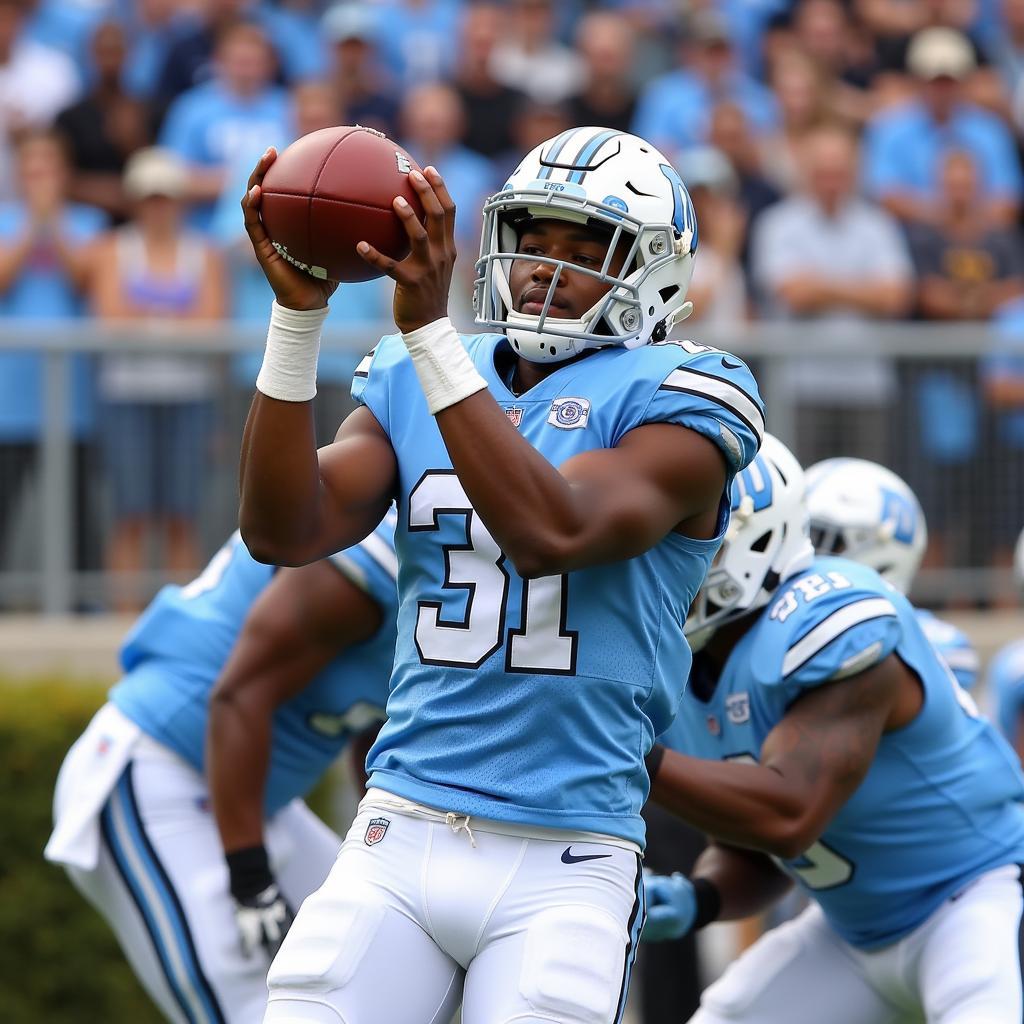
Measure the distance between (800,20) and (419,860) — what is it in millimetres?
8431

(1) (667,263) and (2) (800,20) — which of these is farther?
(2) (800,20)

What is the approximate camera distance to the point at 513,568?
3512 millimetres

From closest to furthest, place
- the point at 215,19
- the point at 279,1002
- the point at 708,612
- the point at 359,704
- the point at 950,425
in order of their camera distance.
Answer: the point at 279,1002 → the point at 708,612 → the point at 359,704 → the point at 950,425 → the point at 215,19

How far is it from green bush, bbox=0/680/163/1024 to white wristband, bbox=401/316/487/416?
12.7 feet

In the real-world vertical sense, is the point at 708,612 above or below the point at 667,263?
below

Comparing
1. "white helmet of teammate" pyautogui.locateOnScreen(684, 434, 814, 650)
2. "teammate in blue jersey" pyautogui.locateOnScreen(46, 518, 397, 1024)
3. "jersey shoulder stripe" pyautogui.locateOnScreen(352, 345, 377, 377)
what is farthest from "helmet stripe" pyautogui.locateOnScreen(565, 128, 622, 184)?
"teammate in blue jersey" pyautogui.locateOnScreen(46, 518, 397, 1024)

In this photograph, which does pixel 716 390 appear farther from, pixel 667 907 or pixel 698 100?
pixel 698 100

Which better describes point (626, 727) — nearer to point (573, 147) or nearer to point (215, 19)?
point (573, 147)

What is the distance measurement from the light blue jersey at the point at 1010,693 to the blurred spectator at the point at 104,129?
4554 mm

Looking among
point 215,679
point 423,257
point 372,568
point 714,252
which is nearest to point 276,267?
point 423,257

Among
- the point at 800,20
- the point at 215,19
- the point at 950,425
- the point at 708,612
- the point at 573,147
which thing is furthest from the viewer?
the point at 800,20

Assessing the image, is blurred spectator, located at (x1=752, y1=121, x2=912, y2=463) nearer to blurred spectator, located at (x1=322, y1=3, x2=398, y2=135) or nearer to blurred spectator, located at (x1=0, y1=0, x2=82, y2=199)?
blurred spectator, located at (x1=322, y1=3, x2=398, y2=135)

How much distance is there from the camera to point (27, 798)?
676 cm

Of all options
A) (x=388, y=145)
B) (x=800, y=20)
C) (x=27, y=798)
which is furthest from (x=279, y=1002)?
(x=800, y=20)
